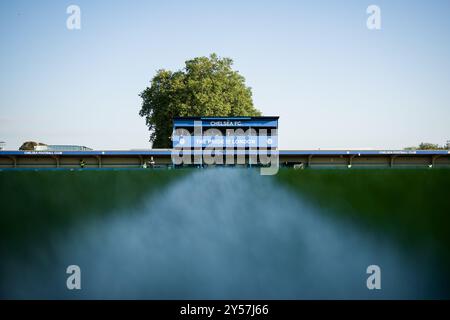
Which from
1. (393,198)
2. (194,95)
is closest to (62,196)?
(393,198)

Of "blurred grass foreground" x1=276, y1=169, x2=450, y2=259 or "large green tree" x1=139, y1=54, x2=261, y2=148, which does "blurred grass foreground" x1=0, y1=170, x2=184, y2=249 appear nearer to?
"blurred grass foreground" x1=276, y1=169, x2=450, y2=259

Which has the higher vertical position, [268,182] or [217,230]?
[268,182]

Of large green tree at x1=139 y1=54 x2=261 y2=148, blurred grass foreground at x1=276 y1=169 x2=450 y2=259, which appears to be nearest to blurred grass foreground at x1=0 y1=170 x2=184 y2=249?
blurred grass foreground at x1=276 y1=169 x2=450 y2=259

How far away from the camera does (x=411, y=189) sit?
14.5ft

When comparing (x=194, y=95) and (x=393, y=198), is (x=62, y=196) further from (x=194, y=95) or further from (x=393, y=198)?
(x=194, y=95)

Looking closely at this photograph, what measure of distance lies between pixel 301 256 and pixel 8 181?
3.70 meters

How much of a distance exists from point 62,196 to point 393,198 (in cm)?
402

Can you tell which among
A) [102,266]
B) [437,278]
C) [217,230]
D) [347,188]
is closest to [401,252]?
[437,278]

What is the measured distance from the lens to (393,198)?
14.6ft

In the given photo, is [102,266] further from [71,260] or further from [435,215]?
[435,215]

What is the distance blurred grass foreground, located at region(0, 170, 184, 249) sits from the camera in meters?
4.45

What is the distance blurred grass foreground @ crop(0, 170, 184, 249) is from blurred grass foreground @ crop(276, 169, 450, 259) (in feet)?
5.54
